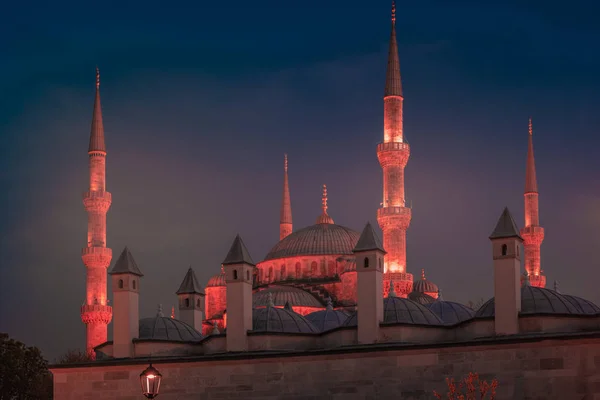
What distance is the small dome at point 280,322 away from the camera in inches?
1192

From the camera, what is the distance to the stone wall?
24.2 metres

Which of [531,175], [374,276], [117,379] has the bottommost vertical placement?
[117,379]

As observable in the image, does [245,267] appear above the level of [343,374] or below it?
above

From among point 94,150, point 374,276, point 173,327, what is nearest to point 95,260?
point 94,150

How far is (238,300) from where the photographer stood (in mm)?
29297

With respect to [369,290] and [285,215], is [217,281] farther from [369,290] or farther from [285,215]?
[369,290]

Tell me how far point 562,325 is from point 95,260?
25.8 m

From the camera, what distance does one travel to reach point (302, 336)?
96.5 ft

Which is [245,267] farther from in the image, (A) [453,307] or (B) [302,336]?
(A) [453,307]

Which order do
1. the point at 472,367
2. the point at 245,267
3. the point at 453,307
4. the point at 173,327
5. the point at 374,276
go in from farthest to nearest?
the point at 453,307, the point at 173,327, the point at 245,267, the point at 374,276, the point at 472,367

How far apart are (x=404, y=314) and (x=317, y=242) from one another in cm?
1994

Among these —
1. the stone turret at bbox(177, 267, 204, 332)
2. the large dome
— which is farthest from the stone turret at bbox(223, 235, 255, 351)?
the large dome

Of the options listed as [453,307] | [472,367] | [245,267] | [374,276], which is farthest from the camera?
[453,307]

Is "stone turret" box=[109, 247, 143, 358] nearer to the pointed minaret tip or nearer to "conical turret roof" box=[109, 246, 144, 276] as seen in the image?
"conical turret roof" box=[109, 246, 144, 276]
